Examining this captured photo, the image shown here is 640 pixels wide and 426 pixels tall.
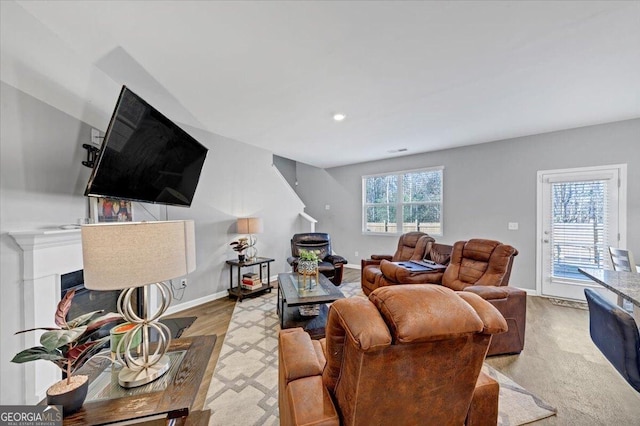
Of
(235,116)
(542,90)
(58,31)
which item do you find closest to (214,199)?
(235,116)

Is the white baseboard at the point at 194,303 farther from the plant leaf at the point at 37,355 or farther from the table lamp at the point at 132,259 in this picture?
the plant leaf at the point at 37,355

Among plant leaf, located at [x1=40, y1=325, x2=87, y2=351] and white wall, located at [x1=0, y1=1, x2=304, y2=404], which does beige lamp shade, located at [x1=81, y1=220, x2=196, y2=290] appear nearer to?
plant leaf, located at [x1=40, y1=325, x2=87, y2=351]

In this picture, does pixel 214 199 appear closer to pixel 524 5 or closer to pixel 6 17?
pixel 6 17

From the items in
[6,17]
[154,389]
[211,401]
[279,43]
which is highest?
[279,43]

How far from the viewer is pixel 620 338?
130 cm

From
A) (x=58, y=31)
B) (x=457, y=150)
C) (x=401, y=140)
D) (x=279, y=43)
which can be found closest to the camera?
(x=58, y=31)

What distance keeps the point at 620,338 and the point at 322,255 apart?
3457 mm

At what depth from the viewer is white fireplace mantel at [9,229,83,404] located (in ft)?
4.71

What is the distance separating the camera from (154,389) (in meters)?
1.10

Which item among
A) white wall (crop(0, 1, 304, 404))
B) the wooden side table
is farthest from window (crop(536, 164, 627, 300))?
white wall (crop(0, 1, 304, 404))

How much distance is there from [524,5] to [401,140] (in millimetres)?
2670

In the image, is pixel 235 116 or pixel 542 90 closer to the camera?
pixel 542 90

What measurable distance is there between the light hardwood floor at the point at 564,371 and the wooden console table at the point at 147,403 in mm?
799

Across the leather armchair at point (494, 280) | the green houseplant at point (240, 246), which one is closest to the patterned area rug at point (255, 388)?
the leather armchair at point (494, 280)
